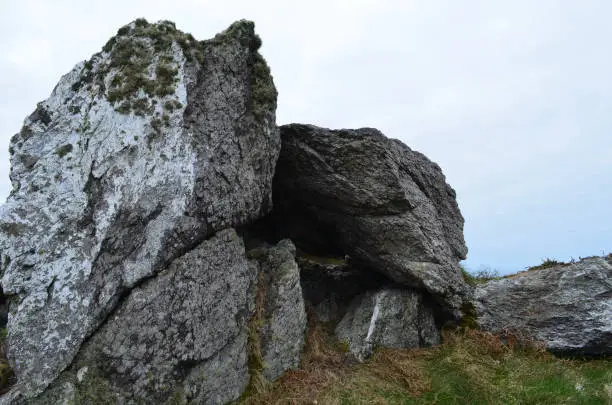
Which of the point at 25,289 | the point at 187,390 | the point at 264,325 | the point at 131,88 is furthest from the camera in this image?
the point at 264,325

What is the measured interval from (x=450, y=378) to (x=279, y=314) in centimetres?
433

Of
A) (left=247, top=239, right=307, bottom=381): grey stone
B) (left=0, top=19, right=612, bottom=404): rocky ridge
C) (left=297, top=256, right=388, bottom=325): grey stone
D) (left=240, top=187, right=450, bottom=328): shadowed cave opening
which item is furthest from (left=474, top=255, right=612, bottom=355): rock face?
(left=247, top=239, right=307, bottom=381): grey stone

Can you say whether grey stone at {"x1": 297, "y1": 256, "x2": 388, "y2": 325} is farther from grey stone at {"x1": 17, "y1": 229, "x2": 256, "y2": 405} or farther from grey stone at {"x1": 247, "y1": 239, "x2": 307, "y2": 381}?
grey stone at {"x1": 17, "y1": 229, "x2": 256, "y2": 405}

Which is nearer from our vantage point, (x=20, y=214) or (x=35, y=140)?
(x=20, y=214)

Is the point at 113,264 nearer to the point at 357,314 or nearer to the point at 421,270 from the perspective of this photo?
the point at 357,314

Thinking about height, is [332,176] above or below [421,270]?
above

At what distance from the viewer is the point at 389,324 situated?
12.5 meters

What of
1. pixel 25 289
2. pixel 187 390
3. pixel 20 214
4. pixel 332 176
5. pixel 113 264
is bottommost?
pixel 187 390

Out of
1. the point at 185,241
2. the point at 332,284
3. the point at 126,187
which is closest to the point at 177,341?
the point at 185,241

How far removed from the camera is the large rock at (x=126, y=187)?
820cm

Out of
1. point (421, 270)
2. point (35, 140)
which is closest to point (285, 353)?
point (421, 270)

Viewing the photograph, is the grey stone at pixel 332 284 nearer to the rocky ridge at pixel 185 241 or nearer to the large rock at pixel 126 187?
the rocky ridge at pixel 185 241

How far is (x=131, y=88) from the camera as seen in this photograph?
9695mm

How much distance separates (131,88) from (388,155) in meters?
7.39
